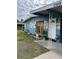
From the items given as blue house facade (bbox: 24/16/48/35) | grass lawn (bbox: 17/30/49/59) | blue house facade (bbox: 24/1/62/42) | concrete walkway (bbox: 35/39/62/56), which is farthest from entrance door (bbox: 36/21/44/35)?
grass lawn (bbox: 17/30/49/59)

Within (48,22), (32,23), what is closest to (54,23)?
(48,22)

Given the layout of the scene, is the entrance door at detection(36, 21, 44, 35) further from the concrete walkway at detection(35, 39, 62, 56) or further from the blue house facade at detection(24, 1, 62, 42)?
the concrete walkway at detection(35, 39, 62, 56)

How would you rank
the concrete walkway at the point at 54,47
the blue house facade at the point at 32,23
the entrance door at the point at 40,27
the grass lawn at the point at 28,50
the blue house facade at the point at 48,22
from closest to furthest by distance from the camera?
1. the grass lawn at the point at 28,50
2. the concrete walkway at the point at 54,47
3. the blue house facade at the point at 48,22
4. the entrance door at the point at 40,27
5. the blue house facade at the point at 32,23

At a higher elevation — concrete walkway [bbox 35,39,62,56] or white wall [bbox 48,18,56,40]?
white wall [bbox 48,18,56,40]

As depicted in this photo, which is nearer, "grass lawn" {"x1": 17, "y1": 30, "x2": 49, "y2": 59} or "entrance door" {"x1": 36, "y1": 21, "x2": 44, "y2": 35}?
"grass lawn" {"x1": 17, "y1": 30, "x2": 49, "y2": 59}

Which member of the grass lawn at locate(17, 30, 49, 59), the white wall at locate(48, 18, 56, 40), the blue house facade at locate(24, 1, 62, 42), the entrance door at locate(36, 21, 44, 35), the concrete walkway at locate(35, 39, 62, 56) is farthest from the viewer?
the entrance door at locate(36, 21, 44, 35)

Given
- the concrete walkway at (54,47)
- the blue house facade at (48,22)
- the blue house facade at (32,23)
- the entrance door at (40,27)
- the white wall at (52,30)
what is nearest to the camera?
the concrete walkway at (54,47)

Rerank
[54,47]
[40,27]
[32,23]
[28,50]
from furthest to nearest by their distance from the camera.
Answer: [32,23], [40,27], [54,47], [28,50]

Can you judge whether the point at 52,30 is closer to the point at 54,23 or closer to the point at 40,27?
the point at 54,23

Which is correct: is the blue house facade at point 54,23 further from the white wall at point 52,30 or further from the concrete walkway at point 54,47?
the concrete walkway at point 54,47

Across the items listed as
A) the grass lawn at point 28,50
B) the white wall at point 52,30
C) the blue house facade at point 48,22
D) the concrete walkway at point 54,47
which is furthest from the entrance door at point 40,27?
the grass lawn at point 28,50

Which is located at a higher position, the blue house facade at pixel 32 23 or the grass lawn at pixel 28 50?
the blue house facade at pixel 32 23
